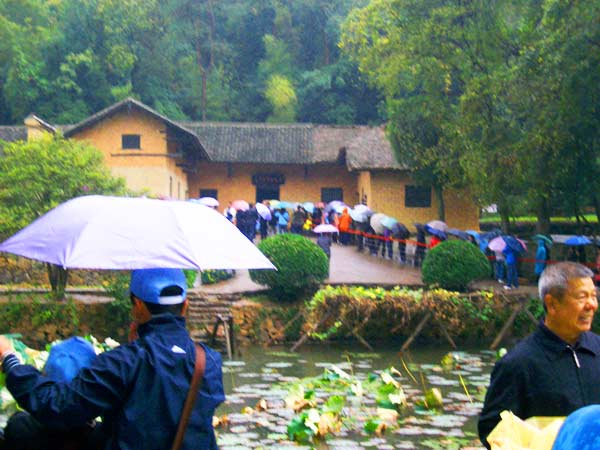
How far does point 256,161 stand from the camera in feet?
128

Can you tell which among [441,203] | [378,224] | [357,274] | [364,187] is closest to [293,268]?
[357,274]

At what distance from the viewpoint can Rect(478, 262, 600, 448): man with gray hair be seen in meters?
3.71

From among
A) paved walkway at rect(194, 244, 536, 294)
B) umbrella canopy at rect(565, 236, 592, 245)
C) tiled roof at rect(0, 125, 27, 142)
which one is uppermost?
tiled roof at rect(0, 125, 27, 142)

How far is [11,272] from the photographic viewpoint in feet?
72.6

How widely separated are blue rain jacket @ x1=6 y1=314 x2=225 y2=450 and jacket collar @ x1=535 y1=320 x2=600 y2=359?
135cm

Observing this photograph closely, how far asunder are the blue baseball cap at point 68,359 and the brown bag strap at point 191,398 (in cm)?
39

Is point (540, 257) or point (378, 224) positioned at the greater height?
point (378, 224)

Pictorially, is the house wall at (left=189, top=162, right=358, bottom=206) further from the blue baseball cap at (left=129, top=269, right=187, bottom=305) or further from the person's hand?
the person's hand

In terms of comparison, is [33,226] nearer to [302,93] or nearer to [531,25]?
[531,25]

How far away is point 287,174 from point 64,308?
21719mm

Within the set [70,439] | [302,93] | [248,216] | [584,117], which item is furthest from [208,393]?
[302,93]

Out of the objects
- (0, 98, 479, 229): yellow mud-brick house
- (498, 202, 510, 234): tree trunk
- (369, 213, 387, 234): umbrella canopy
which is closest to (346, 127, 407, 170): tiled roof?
(0, 98, 479, 229): yellow mud-brick house

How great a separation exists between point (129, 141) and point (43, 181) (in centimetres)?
1520

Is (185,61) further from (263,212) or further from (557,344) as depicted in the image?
(557,344)
